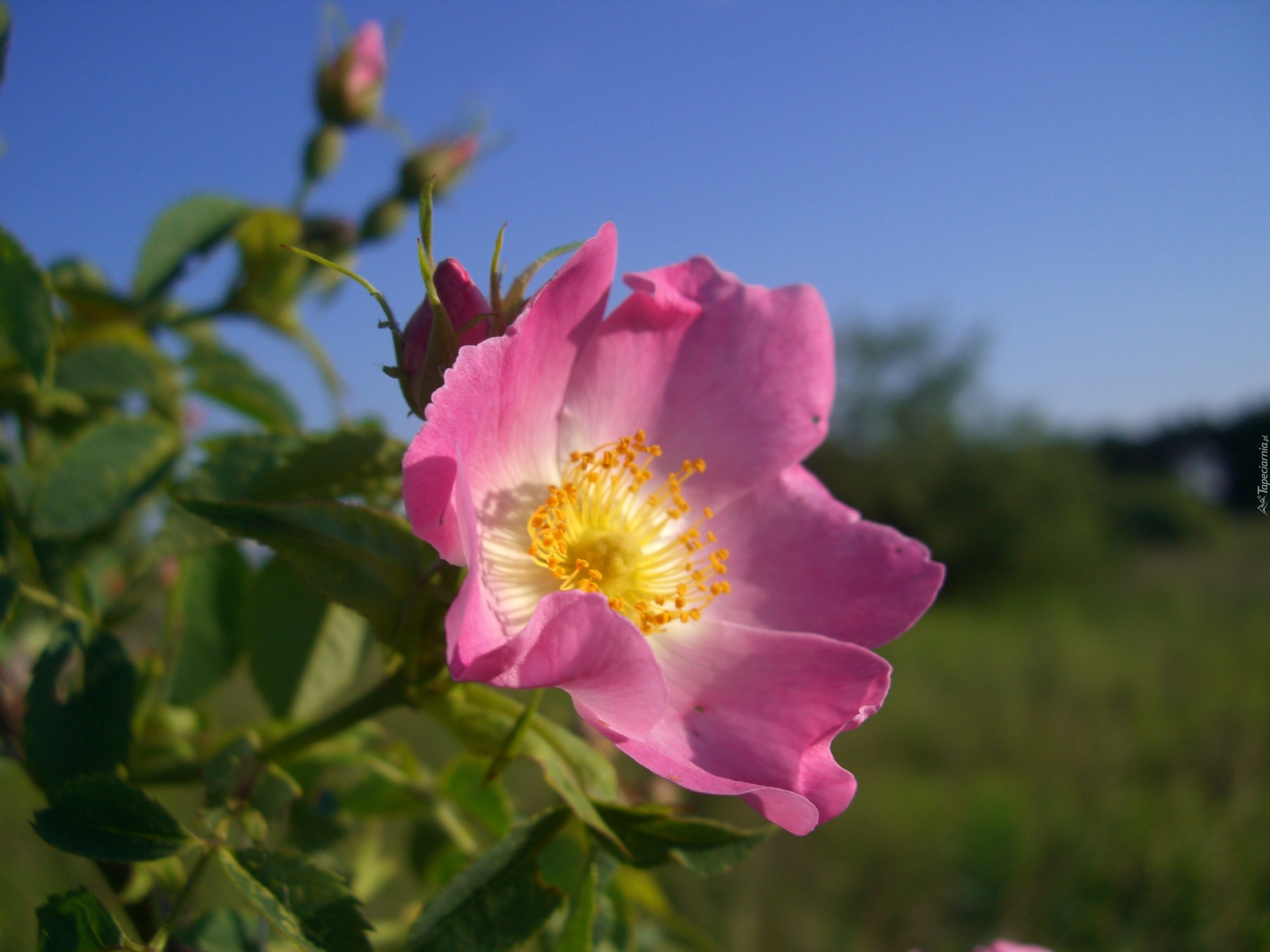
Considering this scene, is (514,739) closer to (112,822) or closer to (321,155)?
(112,822)

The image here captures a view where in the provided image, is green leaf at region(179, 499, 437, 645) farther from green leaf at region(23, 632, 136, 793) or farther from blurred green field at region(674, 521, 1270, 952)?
blurred green field at region(674, 521, 1270, 952)

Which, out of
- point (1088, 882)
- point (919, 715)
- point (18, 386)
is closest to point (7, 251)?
point (18, 386)

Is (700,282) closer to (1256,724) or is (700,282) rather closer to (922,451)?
(1256,724)

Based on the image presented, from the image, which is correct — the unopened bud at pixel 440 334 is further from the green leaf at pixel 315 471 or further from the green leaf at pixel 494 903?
the green leaf at pixel 494 903

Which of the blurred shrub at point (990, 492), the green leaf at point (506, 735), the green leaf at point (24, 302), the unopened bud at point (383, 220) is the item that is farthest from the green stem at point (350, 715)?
the blurred shrub at point (990, 492)

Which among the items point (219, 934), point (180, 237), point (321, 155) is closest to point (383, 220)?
point (321, 155)
